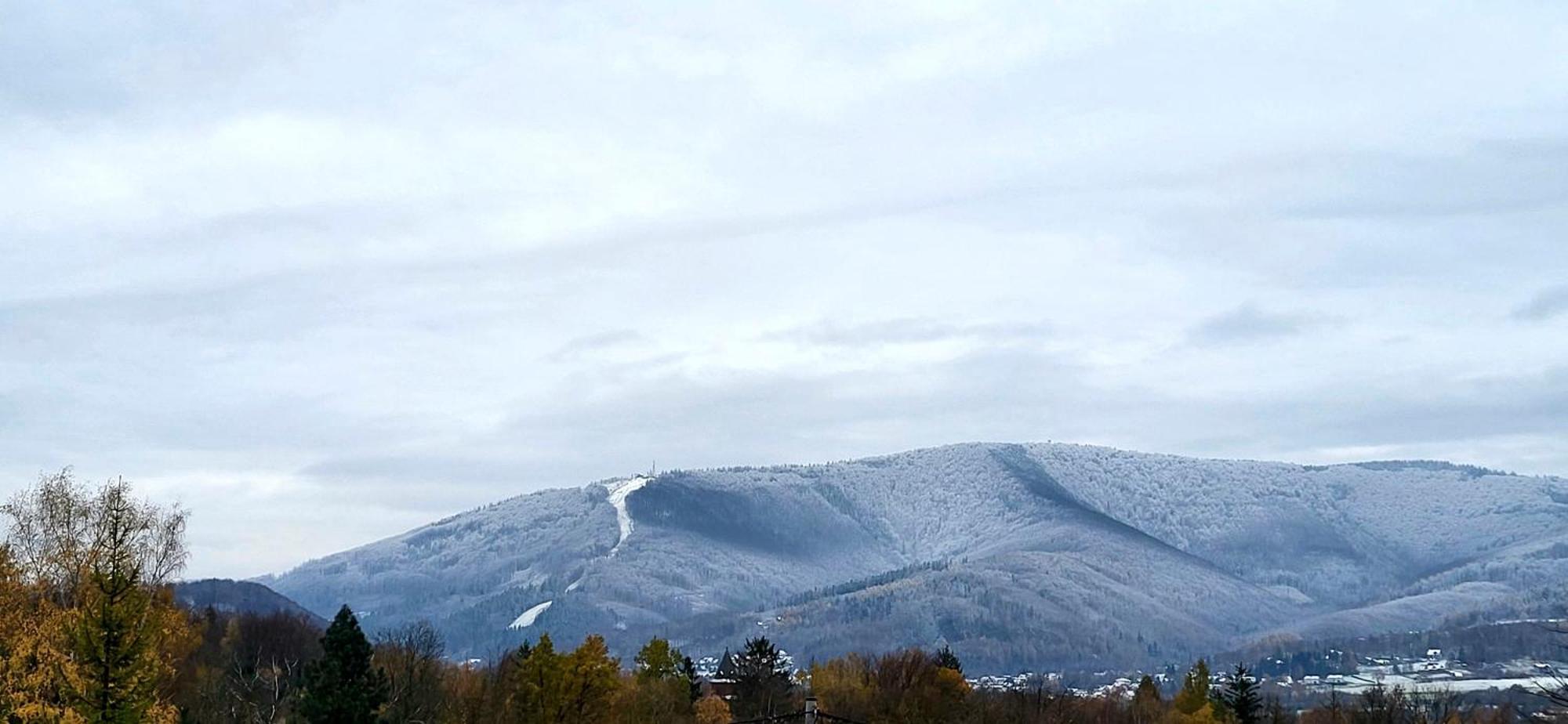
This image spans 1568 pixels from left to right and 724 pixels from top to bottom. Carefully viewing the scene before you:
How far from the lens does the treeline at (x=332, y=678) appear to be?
63.6m

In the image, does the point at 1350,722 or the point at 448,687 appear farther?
the point at 1350,722

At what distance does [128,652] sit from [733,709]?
98.7 meters

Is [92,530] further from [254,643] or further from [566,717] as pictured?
[254,643]

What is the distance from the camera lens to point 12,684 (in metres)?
66.6

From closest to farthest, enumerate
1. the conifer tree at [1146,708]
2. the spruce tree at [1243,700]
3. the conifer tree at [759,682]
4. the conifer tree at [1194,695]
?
the spruce tree at [1243,700], the conifer tree at [759,682], the conifer tree at [1194,695], the conifer tree at [1146,708]

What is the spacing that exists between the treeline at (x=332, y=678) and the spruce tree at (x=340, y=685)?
2.8 inches

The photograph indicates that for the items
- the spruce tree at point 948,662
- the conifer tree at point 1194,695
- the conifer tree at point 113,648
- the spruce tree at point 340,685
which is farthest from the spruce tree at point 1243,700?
the conifer tree at point 113,648

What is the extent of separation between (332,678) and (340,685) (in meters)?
0.58

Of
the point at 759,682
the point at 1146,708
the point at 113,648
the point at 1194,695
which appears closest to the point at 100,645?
the point at 113,648

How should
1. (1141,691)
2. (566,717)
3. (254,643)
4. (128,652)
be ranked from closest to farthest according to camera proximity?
1. (128,652)
2. (566,717)
3. (254,643)
4. (1141,691)

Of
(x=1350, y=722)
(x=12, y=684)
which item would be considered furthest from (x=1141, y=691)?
(x=12, y=684)

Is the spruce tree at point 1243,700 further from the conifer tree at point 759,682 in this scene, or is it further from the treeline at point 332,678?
the conifer tree at point 759,682

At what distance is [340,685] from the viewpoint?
76.2 m

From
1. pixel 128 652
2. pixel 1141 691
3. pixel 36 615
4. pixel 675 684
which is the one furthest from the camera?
pixel 1141 691
